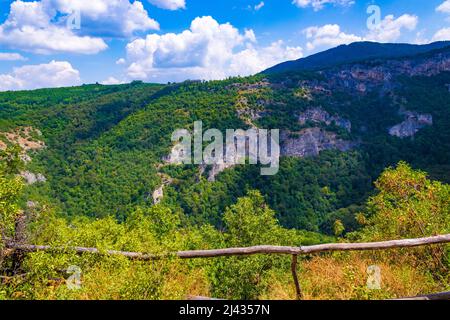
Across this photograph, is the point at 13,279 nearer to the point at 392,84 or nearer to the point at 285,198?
the point at 285,198

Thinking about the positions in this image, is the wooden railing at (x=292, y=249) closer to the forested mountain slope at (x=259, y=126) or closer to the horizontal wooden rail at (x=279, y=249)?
the horizontal wooden rail at (x=279, y=249)

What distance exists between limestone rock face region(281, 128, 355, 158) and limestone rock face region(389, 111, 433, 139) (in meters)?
19.0

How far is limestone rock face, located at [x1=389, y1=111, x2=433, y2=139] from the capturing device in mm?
126125

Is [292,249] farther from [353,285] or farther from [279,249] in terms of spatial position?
[353,285]

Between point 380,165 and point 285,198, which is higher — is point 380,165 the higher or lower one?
the higher one

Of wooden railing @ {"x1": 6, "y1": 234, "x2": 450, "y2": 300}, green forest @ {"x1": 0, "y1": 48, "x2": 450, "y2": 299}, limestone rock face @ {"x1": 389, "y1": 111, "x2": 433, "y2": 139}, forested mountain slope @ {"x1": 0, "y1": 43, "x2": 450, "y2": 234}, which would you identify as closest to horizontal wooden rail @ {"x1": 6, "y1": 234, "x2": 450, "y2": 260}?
wooden railing @ {"x1": 6, "y1": 234, "x2": 450, "y2": 300}

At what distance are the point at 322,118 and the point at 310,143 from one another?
58.9 feet

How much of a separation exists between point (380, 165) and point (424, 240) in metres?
115

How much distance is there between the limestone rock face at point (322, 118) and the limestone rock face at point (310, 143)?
6.64m

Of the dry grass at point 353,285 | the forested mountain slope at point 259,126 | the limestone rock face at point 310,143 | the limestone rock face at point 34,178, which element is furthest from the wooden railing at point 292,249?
the limestone rock face at point 310,143

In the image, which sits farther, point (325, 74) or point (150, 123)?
point (325, 74)

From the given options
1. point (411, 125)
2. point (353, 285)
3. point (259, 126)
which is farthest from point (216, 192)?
point (353, 285)
